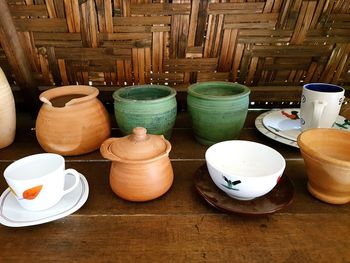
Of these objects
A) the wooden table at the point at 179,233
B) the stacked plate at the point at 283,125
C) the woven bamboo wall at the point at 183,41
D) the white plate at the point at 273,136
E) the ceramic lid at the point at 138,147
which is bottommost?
the wooden table at the point at 179,233

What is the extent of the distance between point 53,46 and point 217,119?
541 mm

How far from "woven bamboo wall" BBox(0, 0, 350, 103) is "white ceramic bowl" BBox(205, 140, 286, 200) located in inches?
13.4

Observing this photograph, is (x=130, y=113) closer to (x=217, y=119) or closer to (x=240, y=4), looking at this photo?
(x=217, y=119)

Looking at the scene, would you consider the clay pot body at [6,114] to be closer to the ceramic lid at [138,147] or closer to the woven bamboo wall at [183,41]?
the woven bamboo wall at [183,41]

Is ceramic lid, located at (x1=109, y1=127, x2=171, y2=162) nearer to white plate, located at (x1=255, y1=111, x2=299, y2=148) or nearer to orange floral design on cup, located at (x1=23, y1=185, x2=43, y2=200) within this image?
orange floral design on cup, located at (x1=23, y1=185, x2=43, y2=200)

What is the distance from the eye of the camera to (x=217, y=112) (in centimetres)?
71

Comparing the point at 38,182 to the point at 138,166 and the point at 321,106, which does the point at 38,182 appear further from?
the point at 321,106

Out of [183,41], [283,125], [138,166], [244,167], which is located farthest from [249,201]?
[183,41]

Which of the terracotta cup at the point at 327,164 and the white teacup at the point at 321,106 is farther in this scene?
the white teacup at the point at 321,106

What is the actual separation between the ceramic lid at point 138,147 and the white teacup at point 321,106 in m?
0.40

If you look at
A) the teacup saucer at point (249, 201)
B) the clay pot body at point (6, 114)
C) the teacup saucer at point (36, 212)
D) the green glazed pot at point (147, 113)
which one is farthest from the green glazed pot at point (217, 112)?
the clay pot body at point (6, 114)

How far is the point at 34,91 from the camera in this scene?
0.90 m

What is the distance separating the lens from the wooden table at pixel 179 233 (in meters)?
0.45

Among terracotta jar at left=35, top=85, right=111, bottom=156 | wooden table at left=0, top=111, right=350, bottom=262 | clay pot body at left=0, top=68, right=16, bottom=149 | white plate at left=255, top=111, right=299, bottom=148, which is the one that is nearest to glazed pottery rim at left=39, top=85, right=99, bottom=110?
terracotta jar at left=35, top=85, right=111, bottom=156
